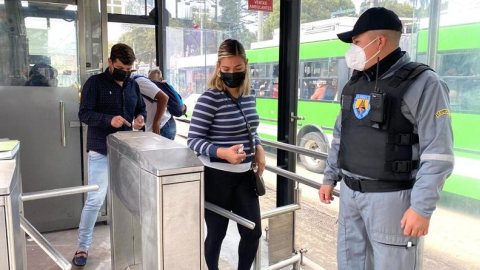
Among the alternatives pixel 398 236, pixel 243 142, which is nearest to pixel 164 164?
pixel 243 142

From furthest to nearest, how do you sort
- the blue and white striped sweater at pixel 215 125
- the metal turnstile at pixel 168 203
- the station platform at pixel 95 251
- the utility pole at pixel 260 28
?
the utility pole at pixel 260 28 → the station platform at pixel 95 251 → the blue and white striped sweater at pixel 215 125 → the metal turnstile at pixel 168 203

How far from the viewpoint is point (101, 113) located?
2.40 meters

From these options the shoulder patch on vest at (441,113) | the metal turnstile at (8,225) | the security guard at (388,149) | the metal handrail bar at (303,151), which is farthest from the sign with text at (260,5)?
the metal turnstile at (8,225)

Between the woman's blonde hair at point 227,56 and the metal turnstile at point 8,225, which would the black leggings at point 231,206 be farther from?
the metal turnstile at point 8,225

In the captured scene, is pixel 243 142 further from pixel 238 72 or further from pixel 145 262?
pixel 145 262

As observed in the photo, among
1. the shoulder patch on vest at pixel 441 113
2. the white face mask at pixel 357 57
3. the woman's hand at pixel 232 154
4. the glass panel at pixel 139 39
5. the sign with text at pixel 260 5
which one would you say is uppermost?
the sign with text at pixel 260 5

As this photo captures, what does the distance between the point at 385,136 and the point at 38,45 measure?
112 inches

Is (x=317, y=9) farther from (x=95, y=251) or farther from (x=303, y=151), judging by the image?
(x=95, y=251)

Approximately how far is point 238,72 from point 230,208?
22.7 inches

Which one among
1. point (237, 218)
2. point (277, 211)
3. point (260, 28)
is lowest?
point (277, 211)

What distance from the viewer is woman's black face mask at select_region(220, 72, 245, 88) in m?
1.68

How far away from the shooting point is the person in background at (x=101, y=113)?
2402mm

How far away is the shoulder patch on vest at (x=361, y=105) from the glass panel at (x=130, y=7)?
334 centimetres

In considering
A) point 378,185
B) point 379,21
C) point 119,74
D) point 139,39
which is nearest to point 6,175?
point 378,185
